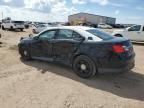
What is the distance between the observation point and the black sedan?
249 inches

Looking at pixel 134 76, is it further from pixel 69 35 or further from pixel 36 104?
pixel 36 104

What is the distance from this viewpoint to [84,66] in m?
6.83

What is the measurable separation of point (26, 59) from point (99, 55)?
12.1ft

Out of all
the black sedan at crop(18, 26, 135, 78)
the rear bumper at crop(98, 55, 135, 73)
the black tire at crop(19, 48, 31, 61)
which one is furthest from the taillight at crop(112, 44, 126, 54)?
the black tire at crop(19, 48, 31, 61)

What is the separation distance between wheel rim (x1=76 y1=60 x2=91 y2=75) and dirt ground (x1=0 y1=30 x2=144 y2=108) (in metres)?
0.25

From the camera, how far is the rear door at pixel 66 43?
7059 millimetres

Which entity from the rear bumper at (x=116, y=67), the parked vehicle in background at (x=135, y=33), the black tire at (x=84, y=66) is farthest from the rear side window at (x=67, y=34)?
the parked vehicle in background at (x=135, y=33)

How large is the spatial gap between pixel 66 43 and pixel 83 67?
1.01 metres

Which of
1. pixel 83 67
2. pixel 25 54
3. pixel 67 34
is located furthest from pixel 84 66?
pixel 25 54

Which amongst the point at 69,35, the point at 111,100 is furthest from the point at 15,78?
the point at 111,100

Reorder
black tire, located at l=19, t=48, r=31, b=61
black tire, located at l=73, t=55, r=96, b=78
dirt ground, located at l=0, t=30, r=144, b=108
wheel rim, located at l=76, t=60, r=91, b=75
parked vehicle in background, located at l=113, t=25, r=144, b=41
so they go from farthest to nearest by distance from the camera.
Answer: parked vehicle in background, located at l=113, t=25, r=144, b=41, black tire, located at l=19, t=48, r=31, b=61, wheel rim, located at l=76, t=60, r=91, b=75, black tire, located at l=73, t=55, r=96, b=78, dirt ground, located at l=0, t=30, r=144, b=108

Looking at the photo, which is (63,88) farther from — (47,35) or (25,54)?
(25,54)

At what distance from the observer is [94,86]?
6.25 metres

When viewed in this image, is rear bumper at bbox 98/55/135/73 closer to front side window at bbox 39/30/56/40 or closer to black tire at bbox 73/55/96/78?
black tire at bbox 73/55/96/78
